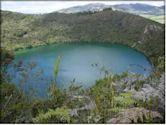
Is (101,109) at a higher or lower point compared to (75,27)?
lower

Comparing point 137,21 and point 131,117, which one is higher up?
point 137,21

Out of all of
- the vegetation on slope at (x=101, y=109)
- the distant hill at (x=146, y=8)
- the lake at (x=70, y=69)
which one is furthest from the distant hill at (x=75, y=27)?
the vegetation on slope at (x=101, y=109)

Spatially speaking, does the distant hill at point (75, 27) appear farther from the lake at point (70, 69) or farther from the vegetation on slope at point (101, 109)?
the vegetation on slope at point (101, 109)

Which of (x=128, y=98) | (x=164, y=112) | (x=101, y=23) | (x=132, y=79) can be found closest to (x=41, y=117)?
(x=128, y=98)

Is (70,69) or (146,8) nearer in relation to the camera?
(146,8)


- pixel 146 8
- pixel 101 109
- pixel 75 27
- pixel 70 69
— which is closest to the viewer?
pixel 101 109

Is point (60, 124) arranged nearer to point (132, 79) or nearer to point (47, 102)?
point (47, 102)

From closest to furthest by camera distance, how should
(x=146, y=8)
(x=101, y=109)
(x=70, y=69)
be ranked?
(x=101, y=109) → (x=146, y=8) → (x=70, y=69)

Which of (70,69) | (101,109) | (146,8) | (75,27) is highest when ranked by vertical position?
(75,27)

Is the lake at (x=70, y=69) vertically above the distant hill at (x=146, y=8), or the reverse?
the distant hill at (x=146, y=8)

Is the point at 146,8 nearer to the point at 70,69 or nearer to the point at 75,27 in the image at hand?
the point at 70,69

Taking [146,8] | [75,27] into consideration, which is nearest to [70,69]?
[146,8]
